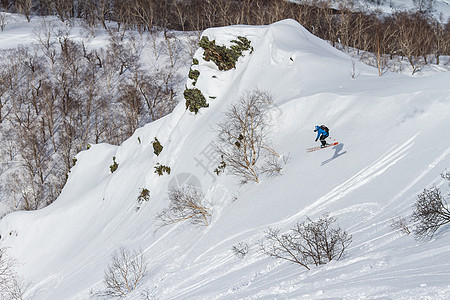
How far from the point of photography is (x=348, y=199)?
45.3 feet

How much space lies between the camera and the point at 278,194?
683 inches

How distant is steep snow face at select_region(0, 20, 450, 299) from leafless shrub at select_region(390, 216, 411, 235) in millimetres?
268

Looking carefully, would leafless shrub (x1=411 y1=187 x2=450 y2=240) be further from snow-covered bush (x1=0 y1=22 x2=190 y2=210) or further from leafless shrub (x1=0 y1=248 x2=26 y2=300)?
snow-covered bush (x1=0 y1=22 x2=190 y2=210)

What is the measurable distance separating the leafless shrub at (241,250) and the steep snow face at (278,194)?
232 mm

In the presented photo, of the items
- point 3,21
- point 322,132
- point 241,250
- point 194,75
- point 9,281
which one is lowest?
point 9,281

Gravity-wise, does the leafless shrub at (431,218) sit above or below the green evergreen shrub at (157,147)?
below

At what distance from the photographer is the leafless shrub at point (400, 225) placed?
9586 millimetres

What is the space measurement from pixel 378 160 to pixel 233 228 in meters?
7.34

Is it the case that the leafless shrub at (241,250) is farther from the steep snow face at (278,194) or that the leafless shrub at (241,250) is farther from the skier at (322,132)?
the skier at (322,132)

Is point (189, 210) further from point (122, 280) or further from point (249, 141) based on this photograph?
point (249, 141)

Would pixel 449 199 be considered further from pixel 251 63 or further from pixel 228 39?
pixel 228 39

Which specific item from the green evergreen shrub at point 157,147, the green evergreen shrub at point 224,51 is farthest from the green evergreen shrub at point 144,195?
the green evergreen shrub at point 224,51

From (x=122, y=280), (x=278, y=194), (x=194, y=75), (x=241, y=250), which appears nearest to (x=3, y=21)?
(x=194, y=75)

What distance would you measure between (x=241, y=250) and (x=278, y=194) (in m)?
3.90
